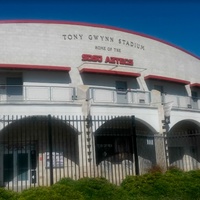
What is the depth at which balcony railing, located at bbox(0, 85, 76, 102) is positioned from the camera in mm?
19625

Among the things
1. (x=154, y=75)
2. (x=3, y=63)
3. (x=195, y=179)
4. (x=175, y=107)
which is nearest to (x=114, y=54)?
(x=154, y=75)

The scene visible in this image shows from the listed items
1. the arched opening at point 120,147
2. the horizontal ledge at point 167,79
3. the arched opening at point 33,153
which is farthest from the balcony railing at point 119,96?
the horizontal ledge at point 167,79

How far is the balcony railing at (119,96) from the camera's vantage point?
20859 millimetres

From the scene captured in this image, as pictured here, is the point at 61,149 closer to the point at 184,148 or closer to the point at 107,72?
the point at 107,72

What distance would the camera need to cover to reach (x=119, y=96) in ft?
72.9

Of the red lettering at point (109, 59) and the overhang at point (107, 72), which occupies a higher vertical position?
the red lettering at point (109, 59)

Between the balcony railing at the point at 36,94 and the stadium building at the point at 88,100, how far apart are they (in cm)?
7

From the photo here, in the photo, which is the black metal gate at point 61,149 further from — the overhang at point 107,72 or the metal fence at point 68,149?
the overhang at point 107,72

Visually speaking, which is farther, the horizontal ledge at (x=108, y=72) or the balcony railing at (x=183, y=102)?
the balcony railing at (x=183, y=102)

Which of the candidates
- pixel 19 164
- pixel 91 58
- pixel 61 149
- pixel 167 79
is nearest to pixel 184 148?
pixel 167 79

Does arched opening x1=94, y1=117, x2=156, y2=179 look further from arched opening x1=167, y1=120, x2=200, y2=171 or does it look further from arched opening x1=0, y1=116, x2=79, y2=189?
arched opening x1=167, y1=120, x2=200, y2=171

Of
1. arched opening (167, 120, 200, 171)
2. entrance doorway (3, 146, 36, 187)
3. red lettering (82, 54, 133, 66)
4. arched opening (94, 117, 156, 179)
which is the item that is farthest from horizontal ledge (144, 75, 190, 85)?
entrance doorway (3, 146, 36, 187)

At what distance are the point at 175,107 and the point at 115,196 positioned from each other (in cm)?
1394

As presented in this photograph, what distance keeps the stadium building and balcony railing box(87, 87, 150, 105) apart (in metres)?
0.07
